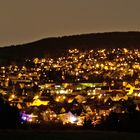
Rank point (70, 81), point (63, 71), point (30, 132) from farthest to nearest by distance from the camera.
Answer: point (63, 71) < point (70, 81) < point (30, 132)

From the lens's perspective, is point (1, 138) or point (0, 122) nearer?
point (1, 138)

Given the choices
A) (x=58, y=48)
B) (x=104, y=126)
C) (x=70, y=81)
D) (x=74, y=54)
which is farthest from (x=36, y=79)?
(x=104, y=126)

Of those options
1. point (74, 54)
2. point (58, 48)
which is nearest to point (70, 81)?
point (58, 48)

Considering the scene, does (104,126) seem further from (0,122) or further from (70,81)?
(70,81)

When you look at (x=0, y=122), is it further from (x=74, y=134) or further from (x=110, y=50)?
(x=110, y=50)

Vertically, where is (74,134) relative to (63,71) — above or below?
below

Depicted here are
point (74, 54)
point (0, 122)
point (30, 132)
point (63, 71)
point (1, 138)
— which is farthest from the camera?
point (74, 54)
